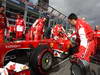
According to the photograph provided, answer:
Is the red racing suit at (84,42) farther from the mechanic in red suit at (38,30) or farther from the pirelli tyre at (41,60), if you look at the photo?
the mechanic in red suit at (38,30)

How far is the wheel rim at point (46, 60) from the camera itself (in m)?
3.54

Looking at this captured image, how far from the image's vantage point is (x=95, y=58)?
354 cm

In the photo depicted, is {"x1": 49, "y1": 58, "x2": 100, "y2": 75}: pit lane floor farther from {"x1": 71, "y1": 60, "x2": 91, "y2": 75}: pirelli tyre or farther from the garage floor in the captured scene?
{"x1": 71, "y1": 60, "x2": 91, "y2": 75}: pirelli tyre

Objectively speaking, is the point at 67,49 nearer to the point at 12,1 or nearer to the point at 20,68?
the point at 20,68

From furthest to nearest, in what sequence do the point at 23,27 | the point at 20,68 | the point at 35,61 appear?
the point at 23,27, the point at 35,61, the point at 20,68

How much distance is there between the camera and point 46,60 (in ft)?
11.9

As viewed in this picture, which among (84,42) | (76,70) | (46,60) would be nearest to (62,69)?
(46,60)

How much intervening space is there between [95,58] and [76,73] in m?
0.87

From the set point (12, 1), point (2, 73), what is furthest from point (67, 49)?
point (12, 1)

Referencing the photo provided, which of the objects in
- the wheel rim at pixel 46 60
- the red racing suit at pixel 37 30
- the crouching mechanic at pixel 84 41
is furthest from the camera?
the red racing suit at pixel 37 30

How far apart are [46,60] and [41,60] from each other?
0.25 m

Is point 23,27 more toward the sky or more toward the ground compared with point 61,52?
more toward the sky

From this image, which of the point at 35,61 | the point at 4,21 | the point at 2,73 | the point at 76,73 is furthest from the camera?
the point at 4,21

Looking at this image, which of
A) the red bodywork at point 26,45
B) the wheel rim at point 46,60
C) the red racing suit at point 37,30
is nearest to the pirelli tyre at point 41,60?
the wheel rim at point 46,60
